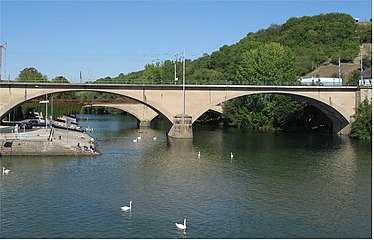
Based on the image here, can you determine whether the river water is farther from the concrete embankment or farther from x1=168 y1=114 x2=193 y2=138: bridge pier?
x1=168 y1=114 x2=193 y2=138: bridge pier

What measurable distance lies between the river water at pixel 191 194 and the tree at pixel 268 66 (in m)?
29.8

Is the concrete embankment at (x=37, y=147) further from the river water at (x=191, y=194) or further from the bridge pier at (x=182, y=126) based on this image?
the bridge pier at (x=182, y=126)

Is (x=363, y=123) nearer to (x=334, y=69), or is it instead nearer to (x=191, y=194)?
(x=191, y=194)

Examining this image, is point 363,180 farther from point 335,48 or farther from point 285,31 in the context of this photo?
point 285,31

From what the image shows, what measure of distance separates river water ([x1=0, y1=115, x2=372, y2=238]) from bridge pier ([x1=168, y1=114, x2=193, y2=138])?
39.6 feet

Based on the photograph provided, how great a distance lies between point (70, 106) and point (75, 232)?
85430 millimetres

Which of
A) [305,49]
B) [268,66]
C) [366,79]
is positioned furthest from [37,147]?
[305,49]

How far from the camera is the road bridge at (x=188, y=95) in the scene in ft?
183

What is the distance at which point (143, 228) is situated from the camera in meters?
21.8

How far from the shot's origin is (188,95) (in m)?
60.7

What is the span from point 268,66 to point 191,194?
51.0 meters

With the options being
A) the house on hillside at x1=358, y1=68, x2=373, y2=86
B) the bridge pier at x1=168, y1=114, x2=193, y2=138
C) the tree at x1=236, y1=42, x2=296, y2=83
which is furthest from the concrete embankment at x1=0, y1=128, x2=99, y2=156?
the house on hillside at x1=358, y1=68, x2=373, y2=86

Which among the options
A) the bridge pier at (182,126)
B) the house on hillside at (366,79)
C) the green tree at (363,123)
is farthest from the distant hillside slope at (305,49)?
the bridge pier at (182,126)

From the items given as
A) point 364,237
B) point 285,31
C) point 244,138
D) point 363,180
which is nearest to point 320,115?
point 244,138
